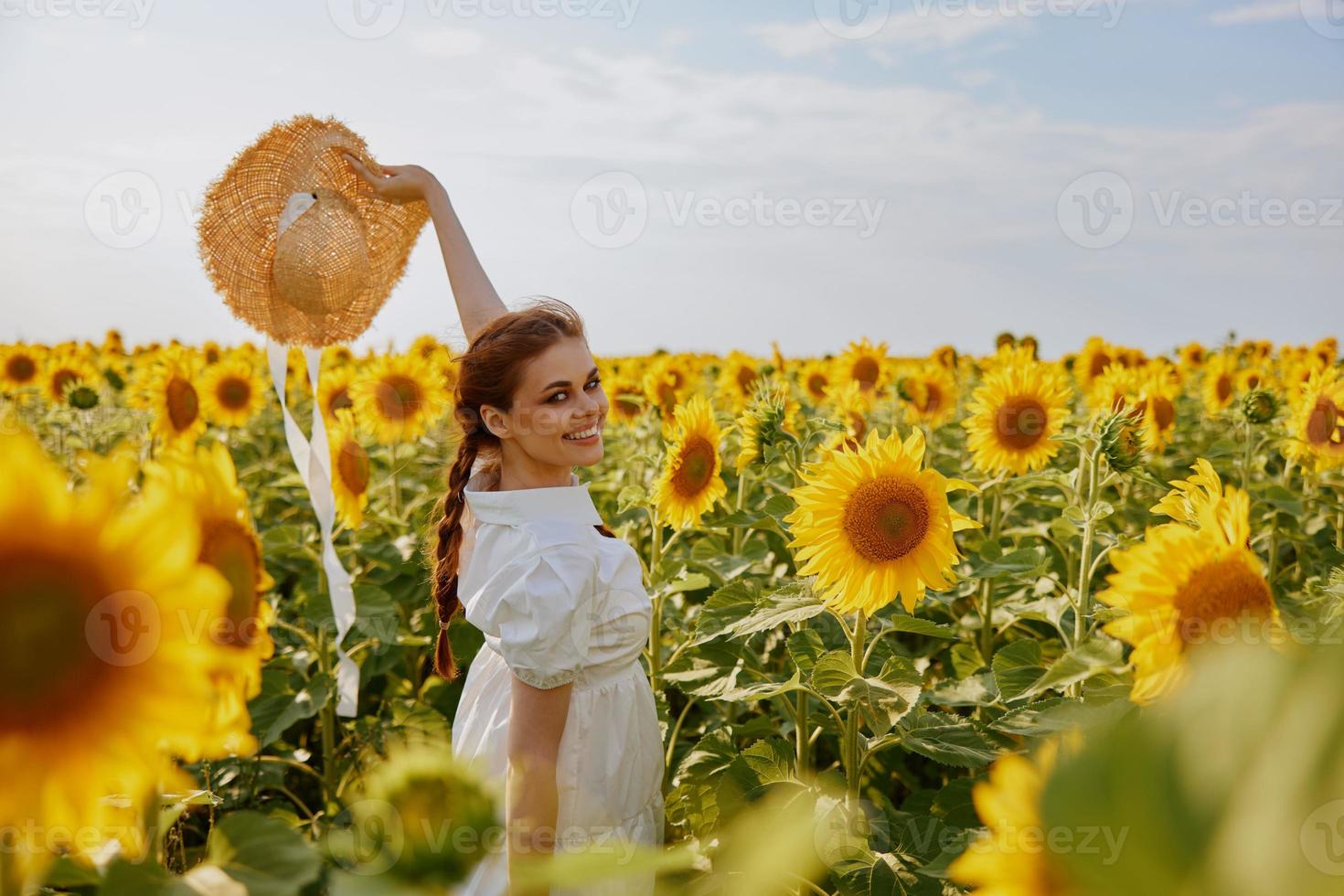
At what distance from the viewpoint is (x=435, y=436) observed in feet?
22.7

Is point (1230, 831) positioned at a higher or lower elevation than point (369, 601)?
higher

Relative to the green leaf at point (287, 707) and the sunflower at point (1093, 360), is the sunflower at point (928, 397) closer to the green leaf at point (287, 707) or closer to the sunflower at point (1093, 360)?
the sunflower at point (1093, 360)

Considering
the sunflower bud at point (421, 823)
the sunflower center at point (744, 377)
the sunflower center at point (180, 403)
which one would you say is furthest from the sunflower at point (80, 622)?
the sunflower center at point (744, 377)

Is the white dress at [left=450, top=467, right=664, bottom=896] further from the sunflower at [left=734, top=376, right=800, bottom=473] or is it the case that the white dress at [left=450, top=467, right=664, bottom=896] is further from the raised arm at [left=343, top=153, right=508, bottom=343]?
the raised arm at [left=343, top=153, right=508, bottom=343]

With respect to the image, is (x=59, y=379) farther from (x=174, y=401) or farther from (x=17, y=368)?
(x=174, y=401)

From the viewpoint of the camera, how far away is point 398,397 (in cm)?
573

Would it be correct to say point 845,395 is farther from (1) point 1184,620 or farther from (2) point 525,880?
(2) point 525,880

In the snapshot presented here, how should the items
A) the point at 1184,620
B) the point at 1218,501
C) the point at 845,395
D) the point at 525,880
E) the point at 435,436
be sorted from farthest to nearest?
the point at 435,436
the point at 845,395
the point at 1218,501
the point at 1184,620
the point at 525,880

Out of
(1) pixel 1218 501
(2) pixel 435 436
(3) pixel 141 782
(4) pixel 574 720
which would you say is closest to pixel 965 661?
(4) pixel 574 720

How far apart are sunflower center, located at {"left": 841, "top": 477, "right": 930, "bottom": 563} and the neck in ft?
2.80

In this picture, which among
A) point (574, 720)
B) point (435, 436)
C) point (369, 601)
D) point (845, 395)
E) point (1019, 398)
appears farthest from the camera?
point (435, 436)

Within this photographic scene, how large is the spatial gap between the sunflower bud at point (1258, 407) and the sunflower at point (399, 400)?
174 inches

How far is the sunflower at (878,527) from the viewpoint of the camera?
8.12 ft

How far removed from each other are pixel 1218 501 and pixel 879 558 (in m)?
1.16
